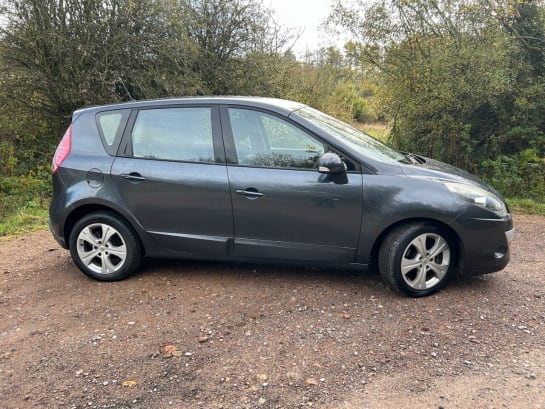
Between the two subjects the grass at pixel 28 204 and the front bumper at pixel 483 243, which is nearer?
the front bumper at pixel 483 243

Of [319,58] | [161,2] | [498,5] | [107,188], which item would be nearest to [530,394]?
[107,188]

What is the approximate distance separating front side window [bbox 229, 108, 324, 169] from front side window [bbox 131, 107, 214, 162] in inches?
10.8

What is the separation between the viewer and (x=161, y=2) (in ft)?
29.6

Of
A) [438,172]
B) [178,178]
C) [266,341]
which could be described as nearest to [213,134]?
Result: [178,178]

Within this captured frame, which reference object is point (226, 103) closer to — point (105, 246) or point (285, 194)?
point (285, 194)

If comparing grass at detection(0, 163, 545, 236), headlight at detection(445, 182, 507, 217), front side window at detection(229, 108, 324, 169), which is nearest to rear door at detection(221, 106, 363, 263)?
front side window at detection(229, 108, 324, 169)

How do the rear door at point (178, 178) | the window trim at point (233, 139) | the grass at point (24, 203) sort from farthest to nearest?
1. the grass at point (24, 203)
2. the rear door at point (178, 178)
3. the window trim at point (233, 139)

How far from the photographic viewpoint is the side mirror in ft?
11.6

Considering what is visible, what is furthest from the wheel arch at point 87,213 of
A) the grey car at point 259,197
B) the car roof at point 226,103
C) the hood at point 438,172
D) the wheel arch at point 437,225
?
the hood at point 438,172

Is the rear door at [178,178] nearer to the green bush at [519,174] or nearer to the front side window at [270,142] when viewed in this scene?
the front side window at [270,142]

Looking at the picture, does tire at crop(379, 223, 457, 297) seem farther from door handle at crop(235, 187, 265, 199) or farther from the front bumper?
door handle at crop(235, 187, 265, 199)

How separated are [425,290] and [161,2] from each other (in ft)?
26.8

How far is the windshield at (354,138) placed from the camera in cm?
385

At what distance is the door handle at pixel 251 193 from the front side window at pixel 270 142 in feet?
0.79
